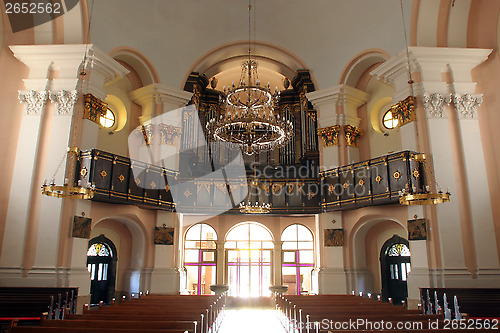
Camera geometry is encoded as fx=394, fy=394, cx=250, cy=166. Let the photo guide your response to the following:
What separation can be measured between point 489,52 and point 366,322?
32.0ft

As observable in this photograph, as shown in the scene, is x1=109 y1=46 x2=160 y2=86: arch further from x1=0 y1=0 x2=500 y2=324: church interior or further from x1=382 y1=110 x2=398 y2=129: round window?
x1=382 y1=110 x2=398 y2=129: round window

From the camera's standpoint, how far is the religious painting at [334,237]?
14.2m

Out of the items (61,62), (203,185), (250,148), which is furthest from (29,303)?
(203,185)

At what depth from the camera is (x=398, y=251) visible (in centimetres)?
1401

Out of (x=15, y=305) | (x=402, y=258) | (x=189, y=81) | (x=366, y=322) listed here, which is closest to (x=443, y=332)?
(x=366, y=322)

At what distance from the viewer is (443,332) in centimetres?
486

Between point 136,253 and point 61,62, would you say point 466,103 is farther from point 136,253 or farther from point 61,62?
point 61,62

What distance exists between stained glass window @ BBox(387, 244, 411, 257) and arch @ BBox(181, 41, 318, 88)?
22.8ft

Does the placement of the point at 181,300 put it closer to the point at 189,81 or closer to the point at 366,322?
the point at 366,322

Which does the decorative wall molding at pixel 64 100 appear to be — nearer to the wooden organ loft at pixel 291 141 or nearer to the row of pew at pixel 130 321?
the wooden organ loft at pixel 291 141

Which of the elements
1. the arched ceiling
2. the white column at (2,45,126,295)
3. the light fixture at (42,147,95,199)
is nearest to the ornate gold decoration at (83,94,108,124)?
the white column at (2,45,126,295)

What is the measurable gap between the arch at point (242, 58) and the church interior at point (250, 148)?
0.09m

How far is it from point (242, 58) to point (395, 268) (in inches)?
422

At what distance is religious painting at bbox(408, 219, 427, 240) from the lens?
35.9 feet
